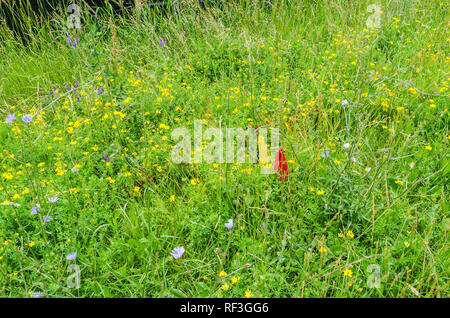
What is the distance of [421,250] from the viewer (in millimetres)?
1815

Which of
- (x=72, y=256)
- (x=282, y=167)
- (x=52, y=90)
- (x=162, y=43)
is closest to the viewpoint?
(x=72, y=256)

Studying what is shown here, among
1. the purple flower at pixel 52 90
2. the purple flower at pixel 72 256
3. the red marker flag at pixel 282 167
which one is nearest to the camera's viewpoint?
the purple flower at pixel 72 256

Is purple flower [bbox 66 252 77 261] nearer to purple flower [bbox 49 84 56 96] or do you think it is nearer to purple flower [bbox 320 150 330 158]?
purple flower [bbox 320 150 330 158]

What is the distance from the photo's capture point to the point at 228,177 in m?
2.26

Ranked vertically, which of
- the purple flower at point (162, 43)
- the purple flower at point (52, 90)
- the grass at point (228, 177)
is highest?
the purple flower at point (162, 43)

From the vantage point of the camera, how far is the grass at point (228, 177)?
1.79 meters

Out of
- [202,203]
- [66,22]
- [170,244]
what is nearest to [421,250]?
[202,203]

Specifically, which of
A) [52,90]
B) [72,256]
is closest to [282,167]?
[72,256]

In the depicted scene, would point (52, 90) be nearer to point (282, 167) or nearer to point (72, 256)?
point (72, 256)

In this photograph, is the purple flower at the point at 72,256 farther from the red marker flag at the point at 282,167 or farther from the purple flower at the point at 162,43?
the purple flower at the point at 162,43

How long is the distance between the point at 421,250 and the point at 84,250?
5.78 feet

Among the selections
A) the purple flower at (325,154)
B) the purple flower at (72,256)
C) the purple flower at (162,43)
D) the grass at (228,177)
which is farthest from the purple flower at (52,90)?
the purple flower at (325,154)

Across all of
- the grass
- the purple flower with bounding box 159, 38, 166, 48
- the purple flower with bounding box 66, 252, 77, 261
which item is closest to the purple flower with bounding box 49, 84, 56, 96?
the grass
